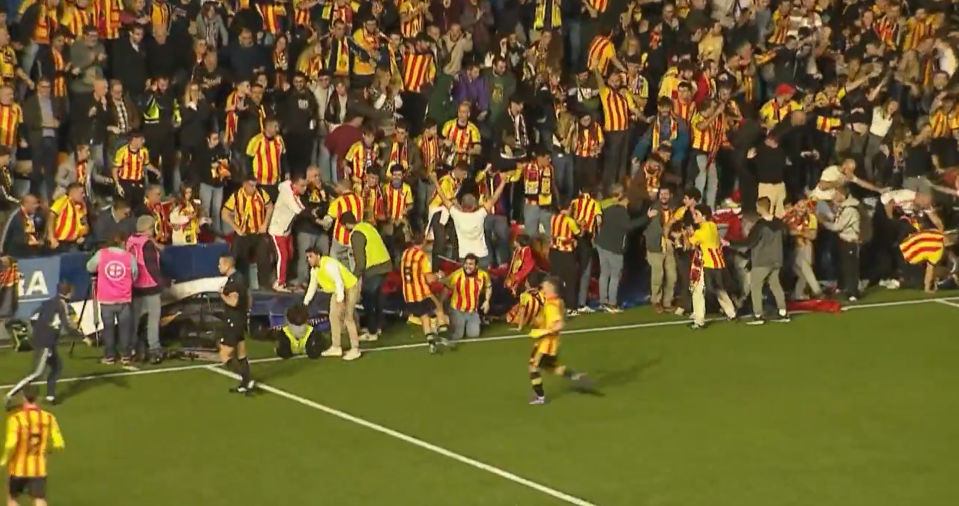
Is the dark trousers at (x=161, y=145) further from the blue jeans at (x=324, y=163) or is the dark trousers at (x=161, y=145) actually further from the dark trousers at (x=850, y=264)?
the dark trousers at (x=850, y=264)

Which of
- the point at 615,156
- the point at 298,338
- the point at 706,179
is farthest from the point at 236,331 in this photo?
the point at 706,179

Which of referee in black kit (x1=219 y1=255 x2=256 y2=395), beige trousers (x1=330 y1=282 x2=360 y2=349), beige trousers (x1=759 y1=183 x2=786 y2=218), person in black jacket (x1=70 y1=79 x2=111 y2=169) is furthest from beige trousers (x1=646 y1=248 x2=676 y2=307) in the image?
person in black jacket (x1=70 y1=79 x2=111 y2=169)

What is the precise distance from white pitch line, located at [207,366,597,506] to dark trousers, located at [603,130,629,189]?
961cm

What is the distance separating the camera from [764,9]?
3509cm

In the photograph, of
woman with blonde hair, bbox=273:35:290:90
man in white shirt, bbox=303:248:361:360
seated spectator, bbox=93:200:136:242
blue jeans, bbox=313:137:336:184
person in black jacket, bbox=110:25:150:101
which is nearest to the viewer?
man in white shirt, bbox=303:248:361:360

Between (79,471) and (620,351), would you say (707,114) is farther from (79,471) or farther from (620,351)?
(79,471)

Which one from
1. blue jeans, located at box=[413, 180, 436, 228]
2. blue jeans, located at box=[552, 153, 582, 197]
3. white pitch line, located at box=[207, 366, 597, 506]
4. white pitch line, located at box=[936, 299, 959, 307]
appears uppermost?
blue jeans, located at box=[552, 153, 582, 197]

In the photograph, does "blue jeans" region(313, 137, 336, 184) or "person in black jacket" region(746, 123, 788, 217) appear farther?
"person in black jacket" region(746, 123, 788, 217)

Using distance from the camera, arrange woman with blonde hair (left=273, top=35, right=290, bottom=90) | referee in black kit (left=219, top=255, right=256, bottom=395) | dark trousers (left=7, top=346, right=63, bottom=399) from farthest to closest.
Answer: woman with blonde hair (left=273, top=35, right=290, bottom=90)
referee in black kit (left=219, top=255, right=256, bottom=395)
dark trousers (left=7, top=346, right=63, bottom=399)

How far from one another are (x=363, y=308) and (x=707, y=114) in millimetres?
8179

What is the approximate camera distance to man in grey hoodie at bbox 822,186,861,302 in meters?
29.2

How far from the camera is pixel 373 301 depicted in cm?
2631

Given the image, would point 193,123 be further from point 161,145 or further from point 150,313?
point 150,313

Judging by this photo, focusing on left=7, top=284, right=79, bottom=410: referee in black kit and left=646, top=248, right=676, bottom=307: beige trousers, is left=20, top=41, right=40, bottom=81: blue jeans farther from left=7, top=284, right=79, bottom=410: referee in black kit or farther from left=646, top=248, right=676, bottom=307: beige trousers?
left=646, top=248, right=676, bottom=307: beige trousers
